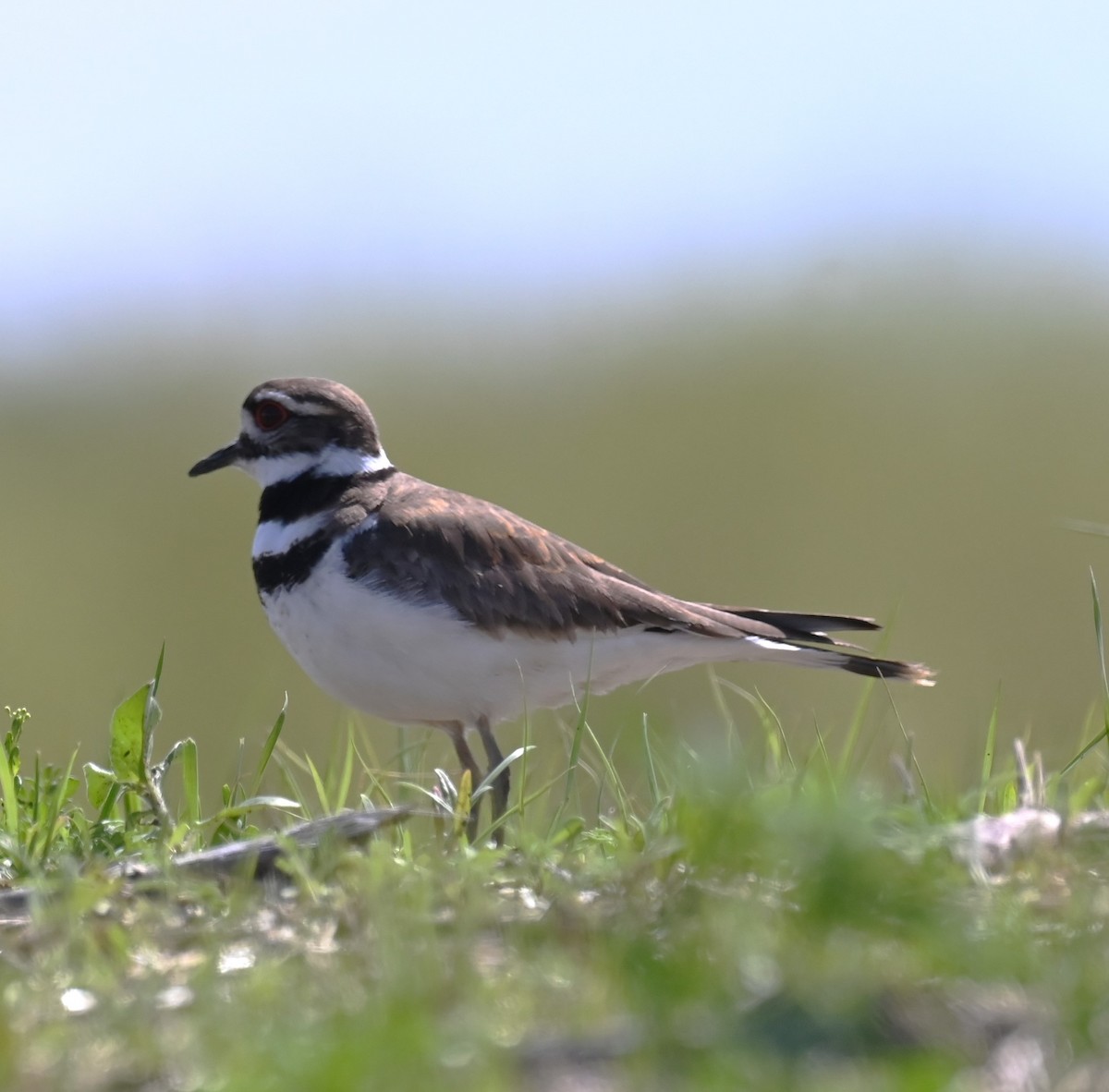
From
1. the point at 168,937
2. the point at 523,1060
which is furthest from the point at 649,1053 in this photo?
the point at 168,937

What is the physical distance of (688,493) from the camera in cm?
1962

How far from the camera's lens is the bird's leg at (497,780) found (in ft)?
16.0

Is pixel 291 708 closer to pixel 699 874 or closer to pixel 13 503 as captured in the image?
pixel 13 503

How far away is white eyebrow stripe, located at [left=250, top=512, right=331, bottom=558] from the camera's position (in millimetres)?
5418

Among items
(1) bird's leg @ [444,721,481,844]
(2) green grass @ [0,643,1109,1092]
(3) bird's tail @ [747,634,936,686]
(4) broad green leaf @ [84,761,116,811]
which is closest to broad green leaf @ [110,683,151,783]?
(4) broad green leaf @ [84,761,116,811]

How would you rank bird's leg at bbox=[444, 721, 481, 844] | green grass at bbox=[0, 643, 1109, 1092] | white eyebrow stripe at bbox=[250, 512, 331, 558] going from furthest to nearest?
1. bird's leg at bbox=[444, 721, 481, 844]
2. white eyebrow stripe at bbox=[250, 512, 331, 558]
3. green grass at bbox=[0, 643, 1109, 1092]

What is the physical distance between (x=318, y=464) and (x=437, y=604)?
3.02 feet

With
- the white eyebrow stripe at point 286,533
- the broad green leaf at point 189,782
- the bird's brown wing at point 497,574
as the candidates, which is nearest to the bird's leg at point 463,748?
the bird's brown wing at point 497,574

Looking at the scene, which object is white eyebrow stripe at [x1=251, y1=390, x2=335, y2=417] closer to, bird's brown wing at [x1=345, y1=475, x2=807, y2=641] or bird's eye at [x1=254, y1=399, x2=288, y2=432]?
bird's eye at [x1=254, y1=399, x2=288, y2=432]

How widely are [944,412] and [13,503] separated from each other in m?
11.3

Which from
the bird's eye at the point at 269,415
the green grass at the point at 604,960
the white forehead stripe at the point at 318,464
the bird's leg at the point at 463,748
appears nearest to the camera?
the green grass at the point at 604,960

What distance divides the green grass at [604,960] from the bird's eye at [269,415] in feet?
8.21

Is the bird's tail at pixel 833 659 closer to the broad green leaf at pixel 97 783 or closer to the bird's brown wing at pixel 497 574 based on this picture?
the bird's brown wing at pixel 497 574

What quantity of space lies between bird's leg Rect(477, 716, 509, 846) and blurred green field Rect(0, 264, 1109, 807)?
9.29 m
